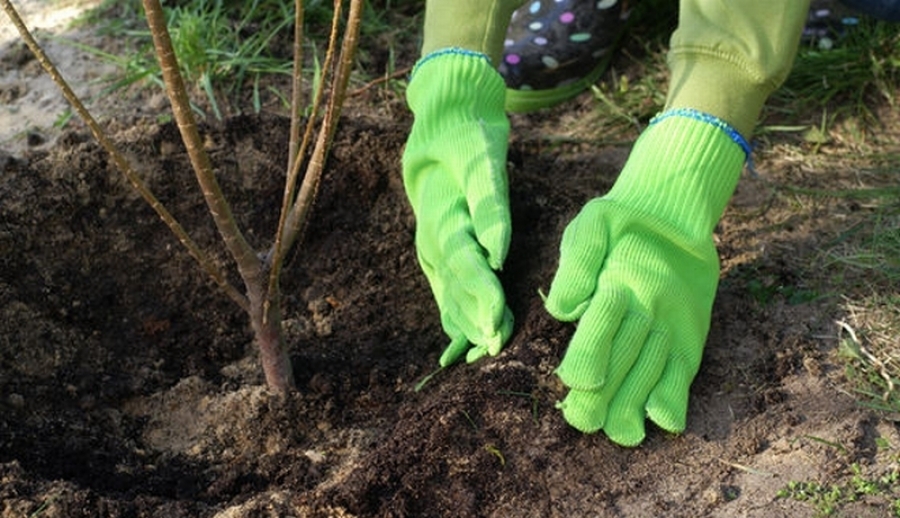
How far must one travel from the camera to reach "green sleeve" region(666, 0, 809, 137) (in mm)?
2143

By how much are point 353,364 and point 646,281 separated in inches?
22.8

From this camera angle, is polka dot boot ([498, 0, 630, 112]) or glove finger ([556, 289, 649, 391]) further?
polka dot boot ([498, 0, 630, 112])

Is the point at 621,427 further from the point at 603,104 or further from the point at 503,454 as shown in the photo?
the point at 603,104

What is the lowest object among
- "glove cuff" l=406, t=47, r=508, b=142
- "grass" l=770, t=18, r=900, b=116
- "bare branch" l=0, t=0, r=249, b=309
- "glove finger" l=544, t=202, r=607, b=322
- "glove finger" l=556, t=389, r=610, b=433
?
"grass" l=770, t=18, r=900, b=116

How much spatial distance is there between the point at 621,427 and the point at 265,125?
116 centimetres

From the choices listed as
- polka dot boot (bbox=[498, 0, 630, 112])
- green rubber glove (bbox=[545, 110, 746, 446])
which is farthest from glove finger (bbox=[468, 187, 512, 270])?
polka dot boot (bbox=[498, 0, 630, 112])

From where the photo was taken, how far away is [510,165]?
255cm

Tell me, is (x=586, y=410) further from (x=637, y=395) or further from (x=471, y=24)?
(x=471, y=24)

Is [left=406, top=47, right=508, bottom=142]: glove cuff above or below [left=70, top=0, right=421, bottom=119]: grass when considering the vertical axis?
above

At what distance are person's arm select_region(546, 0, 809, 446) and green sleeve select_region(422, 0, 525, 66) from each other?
39cm

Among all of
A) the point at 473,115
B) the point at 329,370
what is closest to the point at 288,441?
the point at 329,370

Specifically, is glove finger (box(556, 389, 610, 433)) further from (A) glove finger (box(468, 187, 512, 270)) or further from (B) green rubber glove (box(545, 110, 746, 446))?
(A) glove finger (box(468, 187, 512, 270))

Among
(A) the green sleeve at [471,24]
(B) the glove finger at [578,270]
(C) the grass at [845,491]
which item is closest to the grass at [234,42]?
(A) the green sleeve at [471,24]

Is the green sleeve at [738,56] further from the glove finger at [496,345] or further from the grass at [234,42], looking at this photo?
the grass at [234,42]
